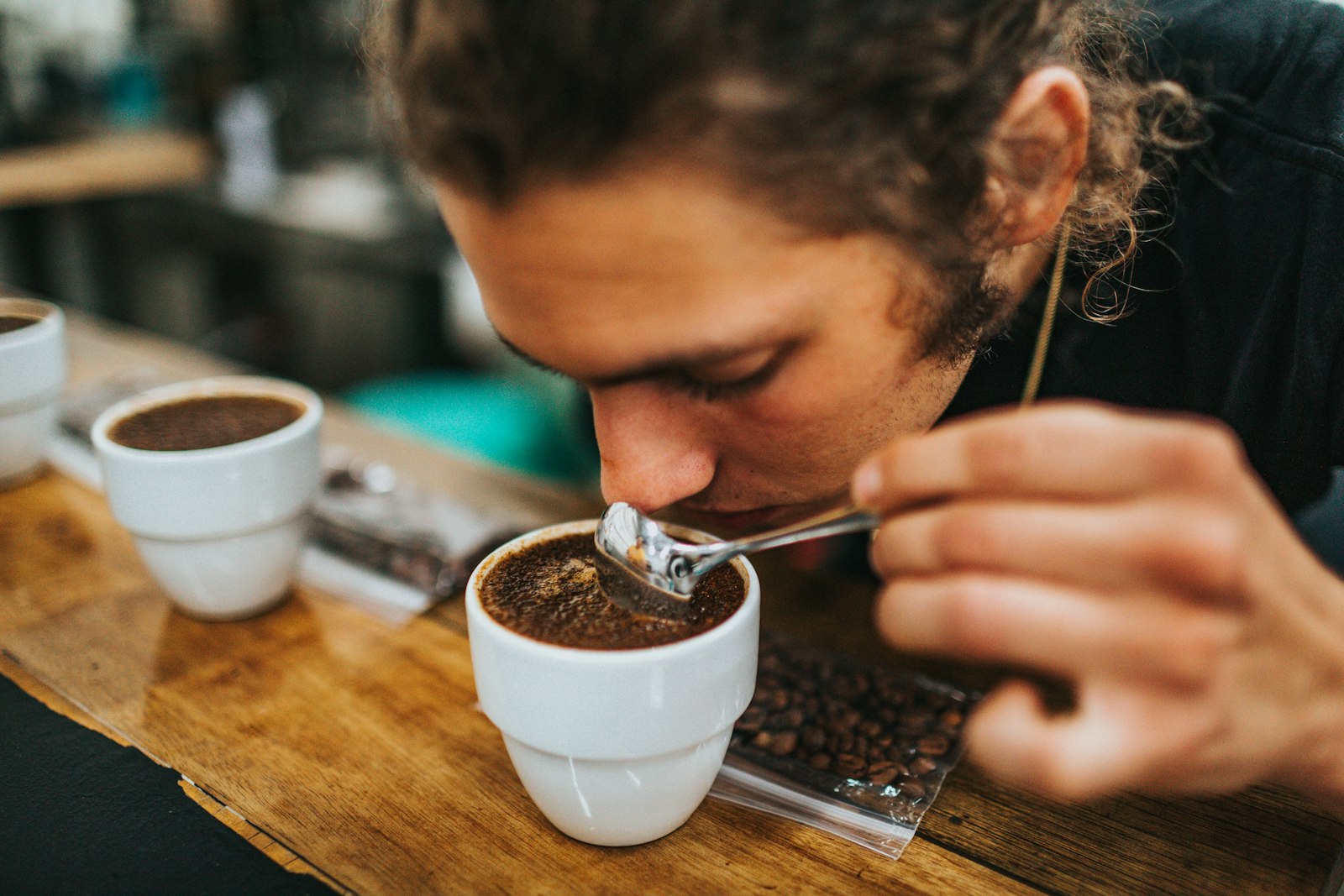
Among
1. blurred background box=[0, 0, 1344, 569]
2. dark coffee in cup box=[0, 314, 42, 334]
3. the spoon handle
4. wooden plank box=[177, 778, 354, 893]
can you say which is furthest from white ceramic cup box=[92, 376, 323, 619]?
blurred background box=[0, 0, 1344, 569]

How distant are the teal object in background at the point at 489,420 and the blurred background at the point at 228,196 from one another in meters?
0.46

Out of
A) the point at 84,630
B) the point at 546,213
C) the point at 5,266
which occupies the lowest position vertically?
the point at 5,266

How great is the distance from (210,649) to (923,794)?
Answer: 2.21 feet

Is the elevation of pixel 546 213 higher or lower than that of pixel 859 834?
higher

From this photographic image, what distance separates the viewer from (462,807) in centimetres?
72

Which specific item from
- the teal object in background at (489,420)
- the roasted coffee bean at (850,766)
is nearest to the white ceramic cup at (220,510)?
the roasted coffee bean at (850,766)

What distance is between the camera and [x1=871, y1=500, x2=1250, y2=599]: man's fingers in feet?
1.47

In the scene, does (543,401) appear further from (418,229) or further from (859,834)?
(859,834)

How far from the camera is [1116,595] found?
0.47 m

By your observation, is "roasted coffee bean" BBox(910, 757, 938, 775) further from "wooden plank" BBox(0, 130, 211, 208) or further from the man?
"wooden plank" BBox(0, 130, 211, 208)

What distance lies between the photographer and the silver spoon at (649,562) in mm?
697

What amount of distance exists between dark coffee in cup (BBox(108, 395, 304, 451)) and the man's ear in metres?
0.73

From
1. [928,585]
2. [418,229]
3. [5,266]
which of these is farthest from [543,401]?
[5,266]

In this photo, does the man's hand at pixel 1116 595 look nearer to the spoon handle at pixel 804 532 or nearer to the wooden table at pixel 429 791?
the spoon handle at pixel 804 532
